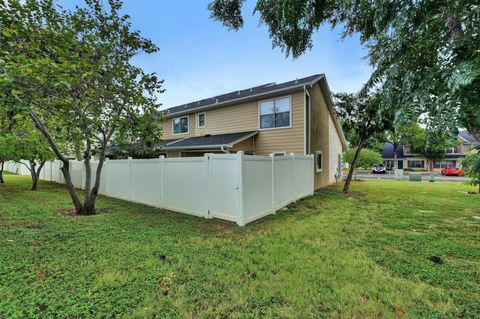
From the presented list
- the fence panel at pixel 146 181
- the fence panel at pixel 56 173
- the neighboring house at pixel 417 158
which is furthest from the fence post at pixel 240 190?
the neighboring house at pixel 417 158

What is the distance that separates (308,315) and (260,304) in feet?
1.76

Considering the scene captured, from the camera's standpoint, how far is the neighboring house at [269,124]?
35.5 ft

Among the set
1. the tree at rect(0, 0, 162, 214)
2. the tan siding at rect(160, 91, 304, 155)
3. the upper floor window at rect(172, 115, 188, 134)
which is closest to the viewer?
the tree at rect(0, 0, 162, 214)

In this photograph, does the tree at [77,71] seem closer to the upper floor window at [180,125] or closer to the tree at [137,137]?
the tree at [137,137]

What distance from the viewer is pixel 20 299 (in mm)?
2648

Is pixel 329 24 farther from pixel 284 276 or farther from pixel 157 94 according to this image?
pixel 284 276

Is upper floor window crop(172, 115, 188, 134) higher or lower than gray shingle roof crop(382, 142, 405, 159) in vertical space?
higher

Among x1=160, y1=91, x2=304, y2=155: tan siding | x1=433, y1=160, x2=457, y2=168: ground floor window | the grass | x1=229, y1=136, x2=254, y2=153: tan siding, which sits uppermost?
x1=160, y1=91, x2=304, y2=155: tan siding

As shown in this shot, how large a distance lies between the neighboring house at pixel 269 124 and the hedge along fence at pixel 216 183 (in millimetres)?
2169

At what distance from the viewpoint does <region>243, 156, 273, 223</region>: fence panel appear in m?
5.81

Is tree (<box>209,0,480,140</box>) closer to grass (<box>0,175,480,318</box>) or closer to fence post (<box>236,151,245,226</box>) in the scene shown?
grass (<box>0,175,480,318</box>)

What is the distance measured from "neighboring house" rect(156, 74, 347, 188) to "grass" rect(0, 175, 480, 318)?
5.52 metres

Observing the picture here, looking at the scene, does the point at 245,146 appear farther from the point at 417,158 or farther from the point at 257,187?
the point at 417,158

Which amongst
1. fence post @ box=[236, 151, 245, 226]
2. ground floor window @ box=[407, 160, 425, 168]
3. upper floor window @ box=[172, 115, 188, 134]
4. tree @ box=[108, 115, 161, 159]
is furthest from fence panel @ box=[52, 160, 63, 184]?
ground floor window @ box=[407, 160, 425, 168]
